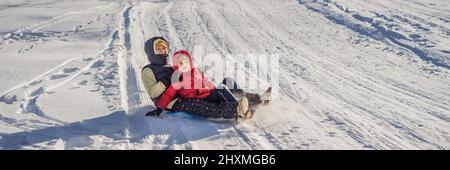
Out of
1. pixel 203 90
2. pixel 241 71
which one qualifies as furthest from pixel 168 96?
pixel 241 71

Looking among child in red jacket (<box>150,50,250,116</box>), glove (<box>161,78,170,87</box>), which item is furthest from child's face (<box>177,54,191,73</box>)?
glove (<box>161,78,170,87</box>)

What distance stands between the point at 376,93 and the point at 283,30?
12.9ft

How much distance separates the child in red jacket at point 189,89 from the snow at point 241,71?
21 cm

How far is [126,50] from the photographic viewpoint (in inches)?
337

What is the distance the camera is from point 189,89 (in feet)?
17.4

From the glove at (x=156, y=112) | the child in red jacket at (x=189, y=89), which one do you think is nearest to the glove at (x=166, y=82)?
the child in red jacket at (x=189, y=89)

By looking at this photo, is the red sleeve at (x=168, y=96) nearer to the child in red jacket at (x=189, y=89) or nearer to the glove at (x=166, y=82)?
the child in red jacket at (x=189, y=89)

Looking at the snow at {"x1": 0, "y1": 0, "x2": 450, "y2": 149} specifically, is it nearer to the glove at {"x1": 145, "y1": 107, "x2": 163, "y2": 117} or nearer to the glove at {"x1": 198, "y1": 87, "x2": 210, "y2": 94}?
the glove at {"x1": 145, "y1": 107, "x2": 163, "y2": 117}

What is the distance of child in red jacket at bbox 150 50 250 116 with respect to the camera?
5258 millimetres

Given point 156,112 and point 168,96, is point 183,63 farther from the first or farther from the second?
point 156,112

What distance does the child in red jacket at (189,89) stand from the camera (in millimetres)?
5258
